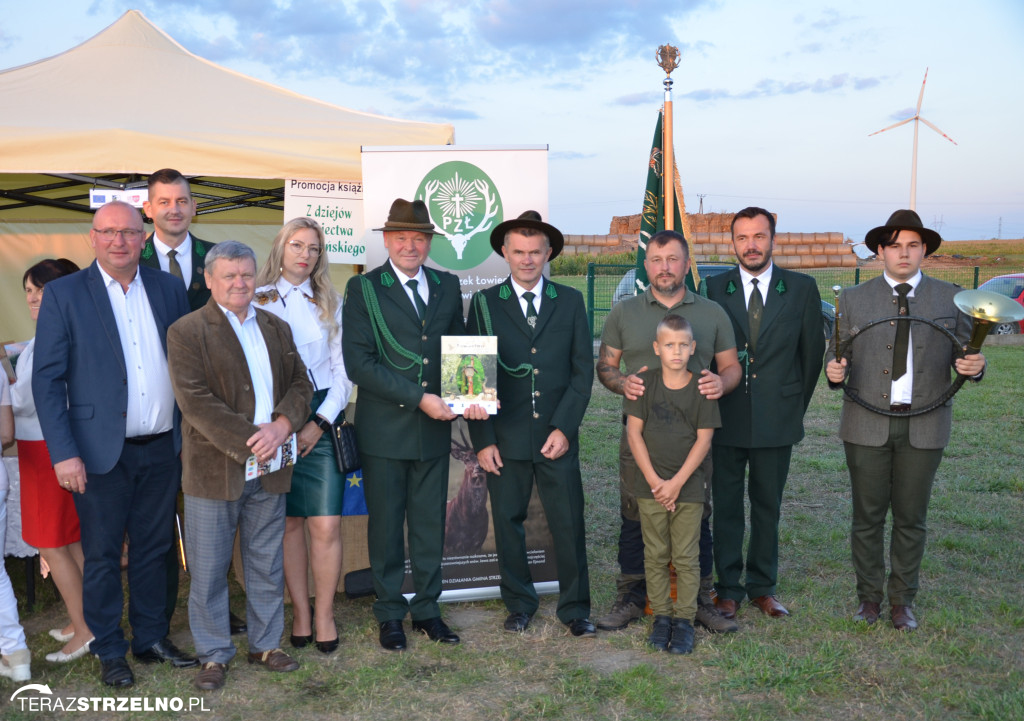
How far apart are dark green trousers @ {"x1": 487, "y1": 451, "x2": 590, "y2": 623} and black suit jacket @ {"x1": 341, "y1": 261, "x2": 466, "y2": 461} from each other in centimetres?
47

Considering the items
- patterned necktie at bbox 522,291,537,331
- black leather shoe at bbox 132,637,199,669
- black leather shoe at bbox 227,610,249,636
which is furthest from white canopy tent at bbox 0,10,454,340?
black leather shoe at bbox 132,637,199,669

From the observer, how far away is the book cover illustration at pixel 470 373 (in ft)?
13.4

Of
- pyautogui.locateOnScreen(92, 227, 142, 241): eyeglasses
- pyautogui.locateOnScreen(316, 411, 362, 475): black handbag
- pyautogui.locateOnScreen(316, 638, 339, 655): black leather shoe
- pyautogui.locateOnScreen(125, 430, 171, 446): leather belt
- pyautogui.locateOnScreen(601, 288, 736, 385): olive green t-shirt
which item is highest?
pyautogui.locateOnScreen(92, 227, 142, 241): eyeglasses

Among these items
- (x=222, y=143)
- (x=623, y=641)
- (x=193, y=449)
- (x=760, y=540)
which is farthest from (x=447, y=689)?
(x=222, y=143)

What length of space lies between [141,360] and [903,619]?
4048mm

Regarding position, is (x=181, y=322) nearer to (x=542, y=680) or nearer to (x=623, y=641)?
(x=542, y=680)

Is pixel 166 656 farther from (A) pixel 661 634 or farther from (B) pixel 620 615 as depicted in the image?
(A) pixel 661 634

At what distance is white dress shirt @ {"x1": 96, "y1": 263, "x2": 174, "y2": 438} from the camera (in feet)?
12.6

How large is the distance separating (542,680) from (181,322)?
2334mm

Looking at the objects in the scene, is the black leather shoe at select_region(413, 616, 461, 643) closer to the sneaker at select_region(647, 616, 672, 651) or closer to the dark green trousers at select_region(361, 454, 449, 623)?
the dark green trousers at select_region(361, 454, 449, 623)

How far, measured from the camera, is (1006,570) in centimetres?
532

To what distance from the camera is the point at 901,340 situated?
4.31 meters

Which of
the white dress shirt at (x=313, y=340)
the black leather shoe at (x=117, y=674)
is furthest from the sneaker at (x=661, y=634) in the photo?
the black leather shoe at (x=117, y=674)

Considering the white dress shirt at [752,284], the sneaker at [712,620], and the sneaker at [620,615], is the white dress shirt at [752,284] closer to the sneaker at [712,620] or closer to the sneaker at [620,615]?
the sneaker at [712,620]
